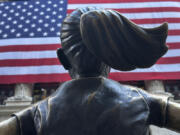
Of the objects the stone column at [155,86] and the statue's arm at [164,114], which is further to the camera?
the stone column at [155,86]

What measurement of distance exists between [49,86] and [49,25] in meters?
2.71

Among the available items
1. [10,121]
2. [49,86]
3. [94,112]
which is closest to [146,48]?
[94,112]

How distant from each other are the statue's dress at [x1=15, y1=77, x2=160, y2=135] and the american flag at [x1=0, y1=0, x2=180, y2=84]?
22.0 ft

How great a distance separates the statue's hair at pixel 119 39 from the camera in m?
0.70

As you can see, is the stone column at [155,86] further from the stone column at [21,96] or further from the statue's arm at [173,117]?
the statue's arm at [173,117]

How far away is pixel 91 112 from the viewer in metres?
0.75

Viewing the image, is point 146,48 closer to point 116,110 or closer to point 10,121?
point 116,110

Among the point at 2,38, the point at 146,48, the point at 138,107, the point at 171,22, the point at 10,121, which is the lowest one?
the point at 2,38

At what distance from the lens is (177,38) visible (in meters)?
7.90

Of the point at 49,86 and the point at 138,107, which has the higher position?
the point at 138,107

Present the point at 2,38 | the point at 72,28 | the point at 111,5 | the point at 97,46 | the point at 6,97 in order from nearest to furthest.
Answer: the point at 97,46 < the point at 72,28 < the point at 2,38 < the point at 111,5 < the point at 6,97

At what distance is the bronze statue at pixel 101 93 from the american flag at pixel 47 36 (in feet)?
22.0

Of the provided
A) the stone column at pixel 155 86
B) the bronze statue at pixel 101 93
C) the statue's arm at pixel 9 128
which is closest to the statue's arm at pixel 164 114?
the bronze statue at pixel 101 93

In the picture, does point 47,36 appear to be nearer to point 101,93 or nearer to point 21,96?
point 21,96
